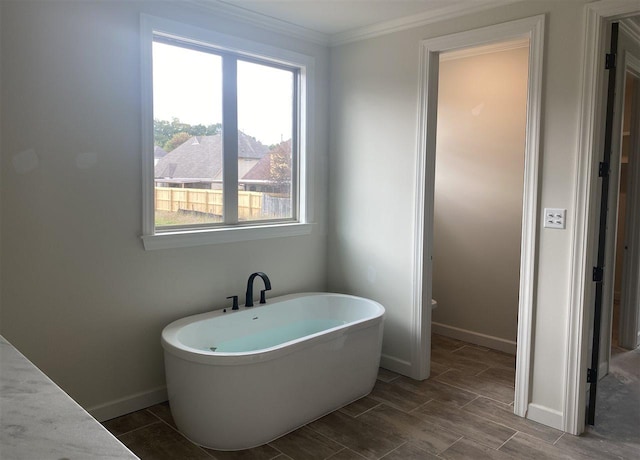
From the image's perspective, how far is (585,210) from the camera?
270 cm

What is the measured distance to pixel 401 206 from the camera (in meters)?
3.56

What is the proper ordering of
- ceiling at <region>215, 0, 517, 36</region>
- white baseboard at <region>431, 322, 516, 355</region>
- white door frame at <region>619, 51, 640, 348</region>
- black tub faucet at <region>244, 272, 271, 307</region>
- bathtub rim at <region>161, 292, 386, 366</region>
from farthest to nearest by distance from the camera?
white baseboard at <region>431, 322, 516, 355</region>
white door frame at <region>619, 51, 640, 348</region>
black tub faucet at <region>244, 272, 271, 307</region>
ceiling at <region>215, 0, 517, 36</region>
bathtub rim at <region>161, 292, 386, 366</region>

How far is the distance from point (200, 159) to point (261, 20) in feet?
3.40

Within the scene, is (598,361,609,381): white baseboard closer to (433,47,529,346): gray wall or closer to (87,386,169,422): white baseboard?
(433,47,529,346): gray wall

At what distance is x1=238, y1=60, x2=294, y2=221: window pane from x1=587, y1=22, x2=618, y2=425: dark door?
2139 mm

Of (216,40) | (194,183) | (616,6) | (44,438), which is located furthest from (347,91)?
(44,438)

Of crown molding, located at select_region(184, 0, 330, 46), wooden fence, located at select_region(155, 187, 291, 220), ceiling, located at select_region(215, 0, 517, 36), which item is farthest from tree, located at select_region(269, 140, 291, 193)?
ceiling, located at select_region(215, 0, 517, 36)

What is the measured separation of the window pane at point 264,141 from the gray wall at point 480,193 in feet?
4.83

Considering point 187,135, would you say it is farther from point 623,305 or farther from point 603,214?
point 623,305

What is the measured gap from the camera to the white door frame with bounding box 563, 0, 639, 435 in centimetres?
262

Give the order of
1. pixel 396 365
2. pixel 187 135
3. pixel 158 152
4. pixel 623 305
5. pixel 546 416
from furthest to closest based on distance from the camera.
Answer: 1. pixel 623 305
2. pixel 396 365
3. pixel 187 135
4. pixel 158 152
5. pixel 546 416

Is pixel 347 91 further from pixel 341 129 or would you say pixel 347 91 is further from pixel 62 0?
pixel 62 0

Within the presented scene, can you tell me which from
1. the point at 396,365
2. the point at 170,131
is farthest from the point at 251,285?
the point at 396,365

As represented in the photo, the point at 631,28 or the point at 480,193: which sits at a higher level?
the point at 631,28
